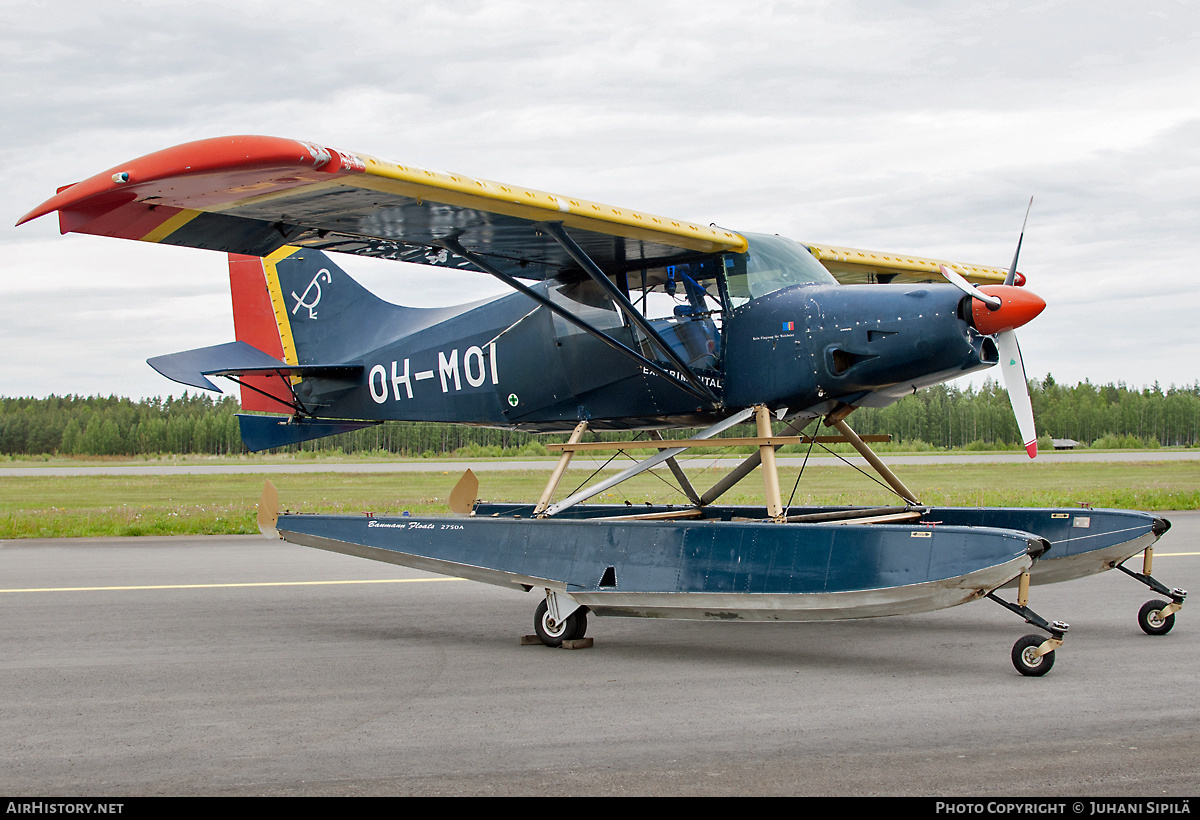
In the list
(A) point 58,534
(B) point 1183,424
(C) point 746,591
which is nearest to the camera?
(C) point 746,591

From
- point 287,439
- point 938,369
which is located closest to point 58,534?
point 287,439

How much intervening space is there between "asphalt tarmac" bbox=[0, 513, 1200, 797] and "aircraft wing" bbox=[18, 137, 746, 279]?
128 inches

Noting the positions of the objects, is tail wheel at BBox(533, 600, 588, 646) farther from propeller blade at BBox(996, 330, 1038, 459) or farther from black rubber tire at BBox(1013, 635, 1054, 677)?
propeller blade at BBox(996, 330, 1038, 459)

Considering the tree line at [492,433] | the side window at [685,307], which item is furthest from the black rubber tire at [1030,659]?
the tree line at [492,433]

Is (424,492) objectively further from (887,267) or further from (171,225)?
(171,225)

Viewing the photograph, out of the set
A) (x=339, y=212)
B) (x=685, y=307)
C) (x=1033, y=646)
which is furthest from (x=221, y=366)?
(x=1033, y=646)

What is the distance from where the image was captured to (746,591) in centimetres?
688

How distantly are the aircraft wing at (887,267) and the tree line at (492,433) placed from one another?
5715cm

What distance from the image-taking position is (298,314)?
12273 millimetres

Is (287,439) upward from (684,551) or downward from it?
upward

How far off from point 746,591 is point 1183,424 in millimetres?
92840

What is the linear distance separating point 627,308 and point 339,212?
8.16ft

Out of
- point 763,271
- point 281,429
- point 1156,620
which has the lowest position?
point 1156,620
